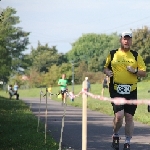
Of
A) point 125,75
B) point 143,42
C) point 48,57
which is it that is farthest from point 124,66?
point 48,57

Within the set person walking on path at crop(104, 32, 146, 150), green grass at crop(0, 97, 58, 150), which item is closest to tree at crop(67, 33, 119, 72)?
green grass at crop(0, 97, 58, 150)

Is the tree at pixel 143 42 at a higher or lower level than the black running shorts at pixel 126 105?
higher

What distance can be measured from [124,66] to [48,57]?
11510 cm

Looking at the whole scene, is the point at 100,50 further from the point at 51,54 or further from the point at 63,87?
the point at 63,87

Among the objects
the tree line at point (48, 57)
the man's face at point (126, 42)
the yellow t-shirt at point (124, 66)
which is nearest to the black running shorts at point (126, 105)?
the yellow t-shirt at point (124, 66)

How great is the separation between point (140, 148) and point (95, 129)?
14.5 ft

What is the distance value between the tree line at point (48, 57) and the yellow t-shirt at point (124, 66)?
85.5 ft

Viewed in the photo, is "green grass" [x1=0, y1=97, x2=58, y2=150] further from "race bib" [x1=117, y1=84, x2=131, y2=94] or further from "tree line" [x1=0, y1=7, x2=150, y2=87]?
"tree line" [x1=0, y1=7, x2=150, y2=87]

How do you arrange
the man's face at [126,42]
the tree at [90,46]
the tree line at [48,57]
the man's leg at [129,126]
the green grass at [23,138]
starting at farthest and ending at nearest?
the tree at [90,46] → the tree line at [48,57] → the green grass at [23,138] → the man's leg at [129,126] → the man's face at [126,42]

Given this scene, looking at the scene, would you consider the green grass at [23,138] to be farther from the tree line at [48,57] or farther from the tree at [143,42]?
the tree at [143,42]

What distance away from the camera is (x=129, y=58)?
903 cm

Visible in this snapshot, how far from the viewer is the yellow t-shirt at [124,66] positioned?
895cm

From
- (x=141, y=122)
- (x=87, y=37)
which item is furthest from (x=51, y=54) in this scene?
(x=141, y=122)

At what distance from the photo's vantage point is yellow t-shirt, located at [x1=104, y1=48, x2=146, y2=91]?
8945mm
